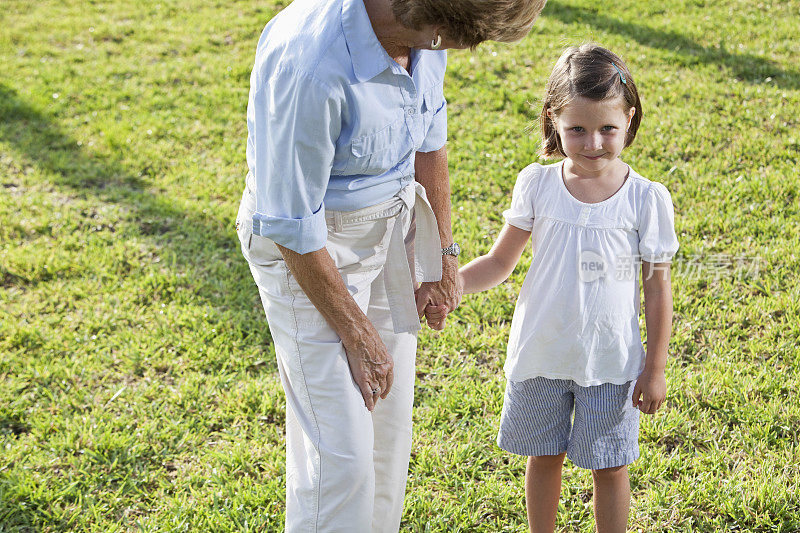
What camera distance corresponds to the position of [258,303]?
3.94 metres

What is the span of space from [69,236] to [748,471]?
3.78m

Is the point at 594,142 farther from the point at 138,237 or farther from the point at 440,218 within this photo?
the point at 138,237

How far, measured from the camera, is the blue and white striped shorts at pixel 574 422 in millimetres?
2111

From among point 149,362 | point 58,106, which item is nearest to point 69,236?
point 149,362

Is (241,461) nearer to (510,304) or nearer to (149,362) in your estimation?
(149,362)

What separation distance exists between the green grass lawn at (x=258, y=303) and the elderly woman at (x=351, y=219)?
0.81 m

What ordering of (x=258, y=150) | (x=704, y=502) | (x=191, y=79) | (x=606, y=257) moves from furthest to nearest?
(x=191, y=79) → (x=704, y=502) → (x=606, y=257) → (x=258, y=150)

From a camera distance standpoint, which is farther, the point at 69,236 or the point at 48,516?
the point at 69,236

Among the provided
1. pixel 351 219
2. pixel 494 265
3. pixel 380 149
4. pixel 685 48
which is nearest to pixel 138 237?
pixel 494 265

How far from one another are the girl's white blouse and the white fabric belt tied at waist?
0.27 meters

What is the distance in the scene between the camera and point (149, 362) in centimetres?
356

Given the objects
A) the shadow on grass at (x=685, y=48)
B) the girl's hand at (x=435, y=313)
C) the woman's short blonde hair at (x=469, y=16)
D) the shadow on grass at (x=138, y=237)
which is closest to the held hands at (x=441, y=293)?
the girl's hand at (x=435, y=313)

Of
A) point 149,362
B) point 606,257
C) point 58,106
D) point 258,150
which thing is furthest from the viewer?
point 58,106

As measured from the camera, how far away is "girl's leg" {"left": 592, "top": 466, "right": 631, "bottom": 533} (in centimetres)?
218
